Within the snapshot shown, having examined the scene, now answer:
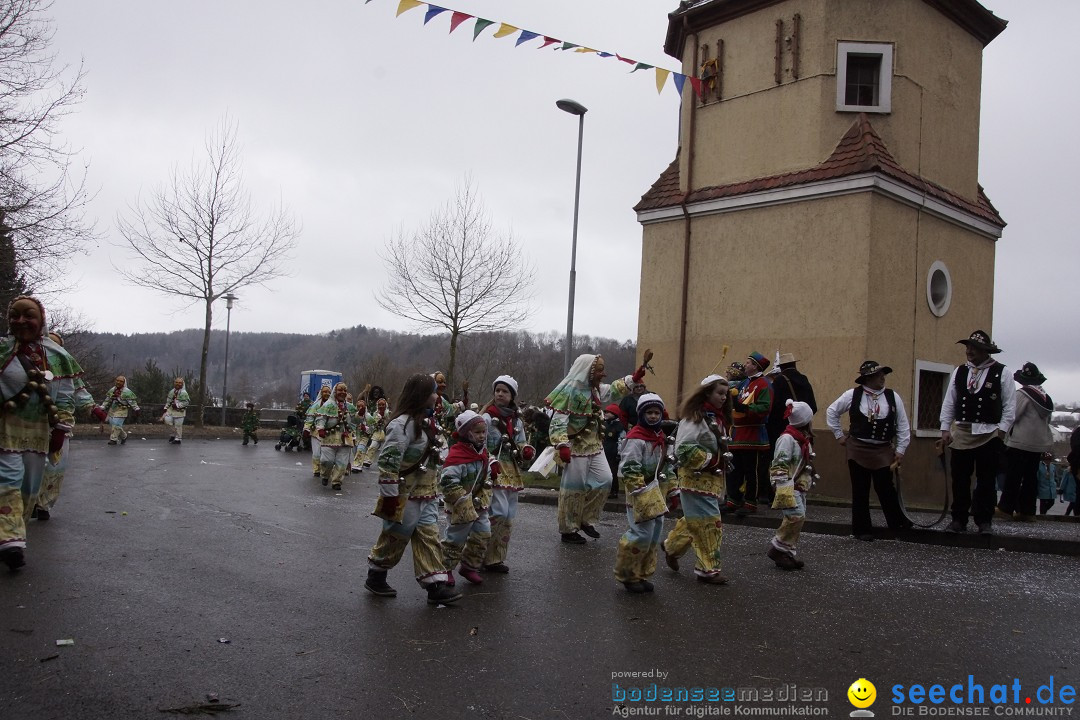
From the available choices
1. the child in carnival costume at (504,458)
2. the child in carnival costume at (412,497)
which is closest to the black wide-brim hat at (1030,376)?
the child in carnival costume at (504,458)

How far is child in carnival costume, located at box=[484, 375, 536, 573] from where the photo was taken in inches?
294

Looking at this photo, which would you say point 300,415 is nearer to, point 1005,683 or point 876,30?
point 876,30

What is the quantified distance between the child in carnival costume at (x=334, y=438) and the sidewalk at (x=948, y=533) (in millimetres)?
5133

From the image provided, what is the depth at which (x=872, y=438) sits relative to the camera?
922 centimetres

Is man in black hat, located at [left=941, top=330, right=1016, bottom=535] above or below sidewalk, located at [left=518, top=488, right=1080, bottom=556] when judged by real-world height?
above

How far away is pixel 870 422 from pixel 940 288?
8127 mm

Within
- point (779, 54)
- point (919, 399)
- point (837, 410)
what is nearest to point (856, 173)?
point (779, 54)

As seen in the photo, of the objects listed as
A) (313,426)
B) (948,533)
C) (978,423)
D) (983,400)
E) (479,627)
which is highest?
(983,400)

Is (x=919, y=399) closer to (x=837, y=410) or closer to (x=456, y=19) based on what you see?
(x=837, y=410)

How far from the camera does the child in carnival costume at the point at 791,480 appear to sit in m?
7.72

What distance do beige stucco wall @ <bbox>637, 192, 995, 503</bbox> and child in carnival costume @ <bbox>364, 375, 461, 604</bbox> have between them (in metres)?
9.63

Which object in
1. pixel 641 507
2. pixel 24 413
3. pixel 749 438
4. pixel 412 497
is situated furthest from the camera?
pixel 749 438

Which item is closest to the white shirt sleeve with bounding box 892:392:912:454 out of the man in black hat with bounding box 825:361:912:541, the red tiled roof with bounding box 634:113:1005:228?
the man in black hat with bounding box 825:361:912:541

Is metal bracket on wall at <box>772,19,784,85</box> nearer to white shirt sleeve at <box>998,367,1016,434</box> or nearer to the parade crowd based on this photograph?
the parade crowd
